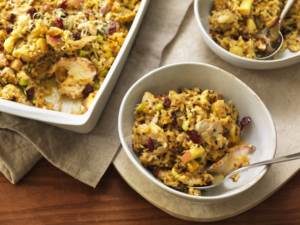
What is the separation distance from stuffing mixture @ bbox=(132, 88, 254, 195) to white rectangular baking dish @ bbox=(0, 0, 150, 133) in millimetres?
146

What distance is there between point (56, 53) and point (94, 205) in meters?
0.62

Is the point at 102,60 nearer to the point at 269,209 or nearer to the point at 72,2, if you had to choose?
the point at 72,2

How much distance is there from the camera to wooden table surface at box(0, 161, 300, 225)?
68.4 inches

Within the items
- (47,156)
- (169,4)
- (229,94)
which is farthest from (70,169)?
(169,4)

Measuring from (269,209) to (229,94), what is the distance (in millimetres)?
→ 455

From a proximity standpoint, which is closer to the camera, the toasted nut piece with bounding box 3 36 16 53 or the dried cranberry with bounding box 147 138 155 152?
the dried cranberry with bounding box 147 138 155 152

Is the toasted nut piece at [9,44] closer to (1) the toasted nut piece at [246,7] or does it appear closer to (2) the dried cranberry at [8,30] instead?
(2) the dried cranberry at [8,30]

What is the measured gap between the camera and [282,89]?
1922 millimetres

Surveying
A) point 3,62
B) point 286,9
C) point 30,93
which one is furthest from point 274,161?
point 3,62

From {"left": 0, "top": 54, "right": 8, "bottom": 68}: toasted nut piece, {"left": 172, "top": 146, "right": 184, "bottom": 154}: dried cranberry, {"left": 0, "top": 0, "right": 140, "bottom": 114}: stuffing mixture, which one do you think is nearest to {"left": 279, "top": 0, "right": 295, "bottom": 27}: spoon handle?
{"left": 0, "top": 0, "right": 140, "bottom": 114}: stuffing mixture

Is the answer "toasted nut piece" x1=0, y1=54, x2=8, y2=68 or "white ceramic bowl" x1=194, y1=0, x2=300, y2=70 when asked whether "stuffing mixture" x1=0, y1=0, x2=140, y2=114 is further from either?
"white ceramic bowl" x1=194, y1=0, x2=300, y2=70

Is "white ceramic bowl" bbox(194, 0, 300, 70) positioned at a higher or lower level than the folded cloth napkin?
higher

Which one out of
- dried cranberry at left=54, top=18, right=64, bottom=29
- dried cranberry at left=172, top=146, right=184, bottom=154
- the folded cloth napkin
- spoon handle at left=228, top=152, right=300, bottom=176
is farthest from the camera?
dried cranberry at left=54, top=18, right=64, bottom=29

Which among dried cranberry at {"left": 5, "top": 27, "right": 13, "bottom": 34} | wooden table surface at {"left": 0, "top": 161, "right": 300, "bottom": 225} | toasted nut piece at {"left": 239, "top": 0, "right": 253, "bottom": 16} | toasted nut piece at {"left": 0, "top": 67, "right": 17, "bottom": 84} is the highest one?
toasted nut piece at {"left": 239, "top": 0, "right": 253, "bottom": 16}
